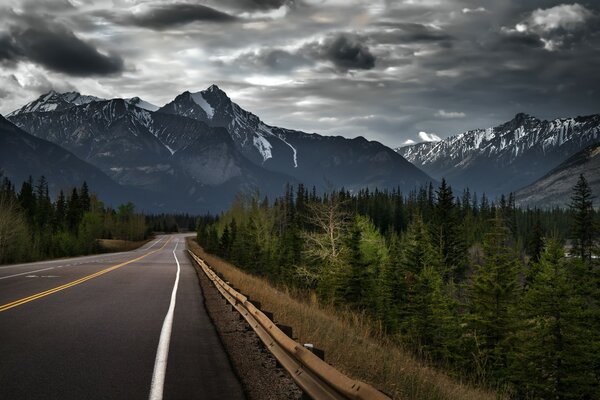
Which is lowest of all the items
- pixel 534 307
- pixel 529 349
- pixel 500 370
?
pixel 500 370

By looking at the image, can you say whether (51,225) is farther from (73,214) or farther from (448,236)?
(448,236)

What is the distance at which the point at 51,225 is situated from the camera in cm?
10862

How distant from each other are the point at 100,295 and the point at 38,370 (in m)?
9.89

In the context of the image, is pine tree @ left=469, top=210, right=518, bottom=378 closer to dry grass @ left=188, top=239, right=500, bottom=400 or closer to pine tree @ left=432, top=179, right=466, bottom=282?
dry grass @ left=188, top=239, right=500, bottom=400

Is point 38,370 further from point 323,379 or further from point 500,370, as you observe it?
point 500,370

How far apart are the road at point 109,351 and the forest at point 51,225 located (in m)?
40.7

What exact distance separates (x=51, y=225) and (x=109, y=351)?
4396 inches

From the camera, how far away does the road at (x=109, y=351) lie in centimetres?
597

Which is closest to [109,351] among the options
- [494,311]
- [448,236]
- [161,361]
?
[161,361]

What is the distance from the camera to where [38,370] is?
667cm

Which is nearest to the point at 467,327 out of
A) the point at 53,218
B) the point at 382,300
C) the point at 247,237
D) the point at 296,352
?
the point at 382,300

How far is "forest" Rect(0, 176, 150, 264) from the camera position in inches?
2051

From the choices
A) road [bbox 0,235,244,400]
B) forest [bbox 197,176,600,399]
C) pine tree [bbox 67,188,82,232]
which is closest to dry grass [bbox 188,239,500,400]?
road [bbox 0,235,244,400]

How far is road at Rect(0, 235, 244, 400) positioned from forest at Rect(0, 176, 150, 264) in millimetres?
40652
